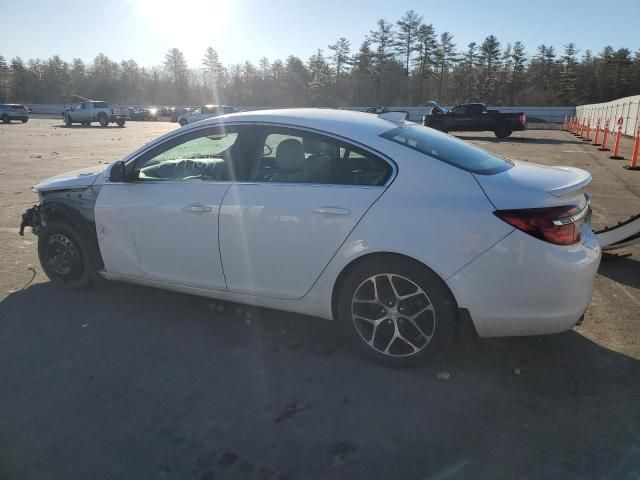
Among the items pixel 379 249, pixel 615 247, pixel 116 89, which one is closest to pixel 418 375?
pixel 379 249

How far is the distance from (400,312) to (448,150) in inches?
45.8

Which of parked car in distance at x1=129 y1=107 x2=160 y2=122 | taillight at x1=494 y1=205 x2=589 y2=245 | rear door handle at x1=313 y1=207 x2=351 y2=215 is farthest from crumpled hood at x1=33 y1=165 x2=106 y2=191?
parked car in distance at x1=129 y1=107 x2=160 y2=122

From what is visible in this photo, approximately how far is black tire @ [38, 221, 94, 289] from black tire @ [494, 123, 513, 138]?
24.6 m

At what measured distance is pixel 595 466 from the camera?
2.21 m

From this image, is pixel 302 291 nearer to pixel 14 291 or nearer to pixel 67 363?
pixel 67 363

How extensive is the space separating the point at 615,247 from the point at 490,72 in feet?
270

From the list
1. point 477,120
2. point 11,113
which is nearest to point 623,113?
point 477,120

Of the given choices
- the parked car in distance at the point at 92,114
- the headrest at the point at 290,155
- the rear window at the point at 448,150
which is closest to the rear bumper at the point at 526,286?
the rear window at the point at 448,150

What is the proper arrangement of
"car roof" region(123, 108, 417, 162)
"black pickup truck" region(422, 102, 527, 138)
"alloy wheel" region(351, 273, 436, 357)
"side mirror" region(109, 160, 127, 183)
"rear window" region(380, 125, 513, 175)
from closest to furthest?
"alloy wheel" region(351, 273, 436, 357), "rear window" region(380, 125, 513, 175), "car roof" region(123, 108, 417, 162), "side mirror" region(109, 160, 127, 183), "black pickup truck" region(422, 102, 527, 138)

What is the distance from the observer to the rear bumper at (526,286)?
8.66 feet

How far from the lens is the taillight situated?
2639mm

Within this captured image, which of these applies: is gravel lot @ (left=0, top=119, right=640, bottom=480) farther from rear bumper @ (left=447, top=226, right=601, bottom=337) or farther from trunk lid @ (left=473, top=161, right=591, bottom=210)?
trunk lid @ (left=473, top=161, right=591, bottom=210)

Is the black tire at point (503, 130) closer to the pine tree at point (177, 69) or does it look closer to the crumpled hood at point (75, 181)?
the crumpled hood at point (75, 181)

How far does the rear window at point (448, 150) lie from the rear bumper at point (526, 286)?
1.98ft
